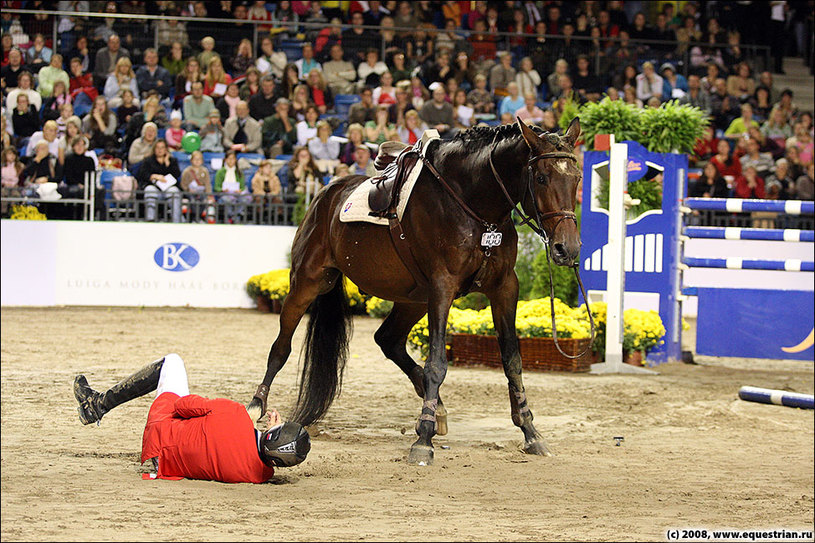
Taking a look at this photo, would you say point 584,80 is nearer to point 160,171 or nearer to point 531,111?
point 531,111

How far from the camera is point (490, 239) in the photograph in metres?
6.68

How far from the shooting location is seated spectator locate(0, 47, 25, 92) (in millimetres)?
18203

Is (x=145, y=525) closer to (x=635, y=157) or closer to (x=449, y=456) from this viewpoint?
(x=449, y=456)

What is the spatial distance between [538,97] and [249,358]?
11409 millimetres

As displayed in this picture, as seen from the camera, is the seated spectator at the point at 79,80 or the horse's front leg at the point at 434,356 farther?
the seated spectator at the point at 79,80

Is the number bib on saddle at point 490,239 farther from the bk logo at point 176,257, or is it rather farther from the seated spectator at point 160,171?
the seated spectator at point 160,171

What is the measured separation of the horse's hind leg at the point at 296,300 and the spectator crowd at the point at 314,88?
8.95 m

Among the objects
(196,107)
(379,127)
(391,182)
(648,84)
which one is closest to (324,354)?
(391,182)

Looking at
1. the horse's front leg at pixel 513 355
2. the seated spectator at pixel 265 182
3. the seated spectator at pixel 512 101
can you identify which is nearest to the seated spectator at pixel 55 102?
the seated spectator at pixel 265 182

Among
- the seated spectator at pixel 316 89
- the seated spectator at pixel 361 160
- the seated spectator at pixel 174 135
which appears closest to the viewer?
the seated spectator at pixel 361 160

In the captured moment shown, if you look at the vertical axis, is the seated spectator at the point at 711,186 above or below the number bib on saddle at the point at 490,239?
above

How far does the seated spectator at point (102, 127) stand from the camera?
1764cm

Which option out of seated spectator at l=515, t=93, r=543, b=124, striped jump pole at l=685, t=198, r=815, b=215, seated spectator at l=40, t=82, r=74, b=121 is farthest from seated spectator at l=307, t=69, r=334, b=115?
striped jump pole at l=685, t=198, r=815, b=215

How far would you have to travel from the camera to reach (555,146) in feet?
21.0
